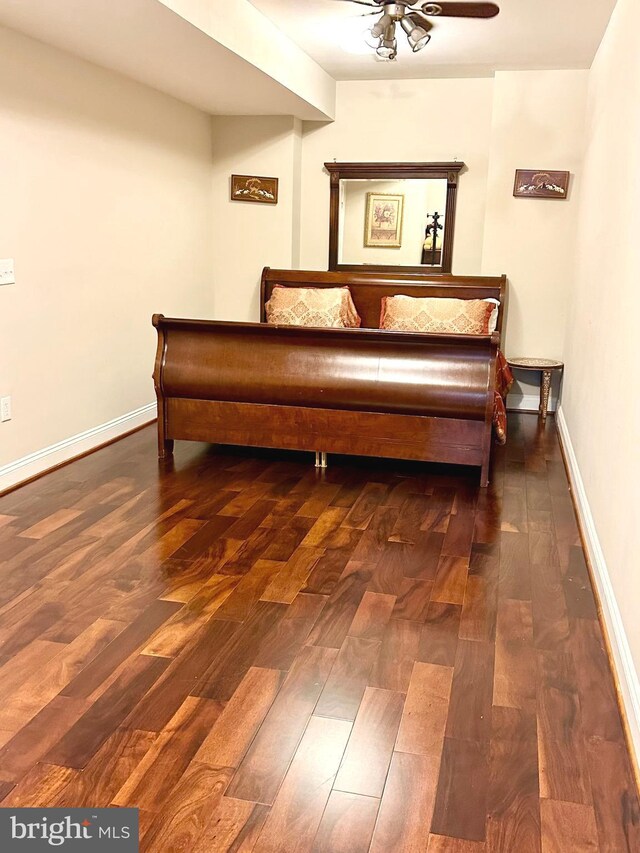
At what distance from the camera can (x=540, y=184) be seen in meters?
6.00

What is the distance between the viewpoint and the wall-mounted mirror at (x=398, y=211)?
20.8ft

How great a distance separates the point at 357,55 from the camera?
5.49 meters

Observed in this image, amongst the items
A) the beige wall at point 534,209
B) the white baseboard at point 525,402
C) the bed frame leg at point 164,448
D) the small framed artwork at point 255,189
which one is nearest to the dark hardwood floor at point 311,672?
the bed frame leg at point 164,448

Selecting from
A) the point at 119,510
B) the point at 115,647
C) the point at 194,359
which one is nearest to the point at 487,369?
the point at 194,359

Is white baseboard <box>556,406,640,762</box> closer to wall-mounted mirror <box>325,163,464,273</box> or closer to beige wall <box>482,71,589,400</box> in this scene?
beige wall <box>482,71,589,400</box>

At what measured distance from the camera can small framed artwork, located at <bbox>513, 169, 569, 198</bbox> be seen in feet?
19.6

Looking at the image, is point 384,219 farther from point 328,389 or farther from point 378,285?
point 328,389

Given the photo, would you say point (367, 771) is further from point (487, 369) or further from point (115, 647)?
point (487, 369)

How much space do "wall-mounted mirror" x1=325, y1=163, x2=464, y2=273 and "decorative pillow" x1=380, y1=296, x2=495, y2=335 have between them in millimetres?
803

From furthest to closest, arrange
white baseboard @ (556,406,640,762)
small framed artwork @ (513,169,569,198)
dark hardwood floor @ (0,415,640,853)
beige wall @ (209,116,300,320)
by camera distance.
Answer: beige wall @ (209,116,300,320)
small framed artwork @ (513,169,569,198)
white baseboard @ (556,406,640,762)
dark hardwood floor @ (0,415,640,853)

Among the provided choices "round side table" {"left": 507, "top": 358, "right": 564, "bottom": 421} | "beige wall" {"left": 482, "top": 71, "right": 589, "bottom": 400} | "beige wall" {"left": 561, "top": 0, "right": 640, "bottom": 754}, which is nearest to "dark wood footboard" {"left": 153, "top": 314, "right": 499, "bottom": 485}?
"beige wall" {"left": 561, "top": 0, "right": 640, "bottom": 754}

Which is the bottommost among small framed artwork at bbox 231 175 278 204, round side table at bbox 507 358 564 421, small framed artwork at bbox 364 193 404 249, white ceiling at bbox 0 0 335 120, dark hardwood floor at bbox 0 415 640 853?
dark hardwood floor at bbox 0 415 640 853

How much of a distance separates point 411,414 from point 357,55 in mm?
2777

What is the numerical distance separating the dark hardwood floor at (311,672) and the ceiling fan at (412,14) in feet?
8.07
